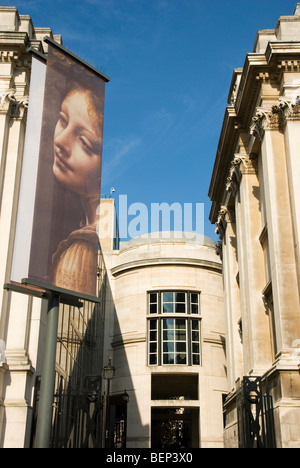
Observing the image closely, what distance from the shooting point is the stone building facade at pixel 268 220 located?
62.0 feet

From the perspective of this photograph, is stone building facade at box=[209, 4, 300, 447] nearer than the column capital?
Yes

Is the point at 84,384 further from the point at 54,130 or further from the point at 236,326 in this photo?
the point at 54,130

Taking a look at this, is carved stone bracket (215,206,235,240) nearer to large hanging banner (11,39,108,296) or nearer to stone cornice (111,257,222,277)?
stone cornice (111,257,222,277)

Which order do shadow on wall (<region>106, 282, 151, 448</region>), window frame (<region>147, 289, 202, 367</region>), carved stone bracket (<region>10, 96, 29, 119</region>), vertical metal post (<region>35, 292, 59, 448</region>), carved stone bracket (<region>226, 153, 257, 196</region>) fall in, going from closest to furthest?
vertical metal post (<region>35, 292, 59, 448</region>), carved stone bracket (<region>10, 96, 29, 119</region>), carved stone bracket (<region>226, 153, 257, 196</region>), shadow on wall (<region>106, 282, 151, 448</region>), window frame (<region>147, 289, 202, 367</region>)

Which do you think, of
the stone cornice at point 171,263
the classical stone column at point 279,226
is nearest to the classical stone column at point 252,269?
the classical stone column at point 279,226

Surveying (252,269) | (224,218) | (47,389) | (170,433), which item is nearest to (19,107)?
(252,269)

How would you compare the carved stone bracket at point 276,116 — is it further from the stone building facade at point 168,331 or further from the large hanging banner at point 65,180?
the stone building facade at point 168,331

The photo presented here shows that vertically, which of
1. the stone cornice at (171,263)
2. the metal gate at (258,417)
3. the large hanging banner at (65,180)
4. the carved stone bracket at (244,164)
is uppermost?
the stone cornice at (171,263)

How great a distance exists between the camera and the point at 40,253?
15867mm

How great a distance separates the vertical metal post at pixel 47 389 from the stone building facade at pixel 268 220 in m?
7.32

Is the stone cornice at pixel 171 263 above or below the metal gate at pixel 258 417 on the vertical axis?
above

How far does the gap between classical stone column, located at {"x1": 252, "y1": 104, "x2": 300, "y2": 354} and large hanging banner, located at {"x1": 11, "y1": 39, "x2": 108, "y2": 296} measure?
662 cm

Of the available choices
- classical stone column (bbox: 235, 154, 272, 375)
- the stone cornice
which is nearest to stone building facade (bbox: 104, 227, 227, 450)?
the stone cornice

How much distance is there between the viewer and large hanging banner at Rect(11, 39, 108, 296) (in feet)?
52.8
